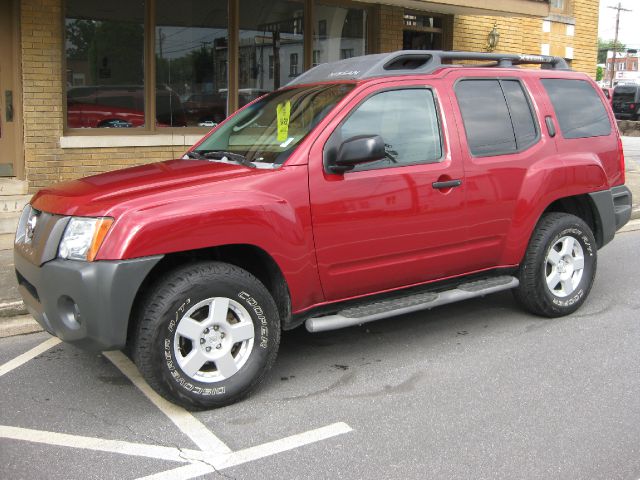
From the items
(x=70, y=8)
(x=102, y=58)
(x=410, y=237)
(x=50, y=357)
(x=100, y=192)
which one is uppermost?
(x=70, y=8)

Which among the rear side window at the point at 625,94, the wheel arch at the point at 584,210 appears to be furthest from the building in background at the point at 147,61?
the rear side window at the point at 625,94

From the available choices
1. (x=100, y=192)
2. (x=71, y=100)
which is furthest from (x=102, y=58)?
(x=100, y=192)

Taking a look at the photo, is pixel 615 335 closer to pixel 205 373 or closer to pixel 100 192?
pixel 205 373

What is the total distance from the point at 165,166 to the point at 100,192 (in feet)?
2.37

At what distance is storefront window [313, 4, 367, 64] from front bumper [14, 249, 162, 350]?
8024 mm

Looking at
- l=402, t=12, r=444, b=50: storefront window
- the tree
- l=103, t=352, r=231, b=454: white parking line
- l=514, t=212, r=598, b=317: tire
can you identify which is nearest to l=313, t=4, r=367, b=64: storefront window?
l=402, t=12, r=444, b=50: storefront window

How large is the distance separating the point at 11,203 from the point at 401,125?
5.56m

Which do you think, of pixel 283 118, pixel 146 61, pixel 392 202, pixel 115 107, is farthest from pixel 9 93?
pixel 392 202

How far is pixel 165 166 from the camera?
179 inches

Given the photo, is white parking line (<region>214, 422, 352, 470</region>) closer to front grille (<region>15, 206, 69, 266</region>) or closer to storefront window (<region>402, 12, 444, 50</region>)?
front grille (<region>15, 206, 69, 266</region>)

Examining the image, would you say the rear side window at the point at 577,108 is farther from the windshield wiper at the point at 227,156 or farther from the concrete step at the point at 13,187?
the concrete step at the point at 13,187

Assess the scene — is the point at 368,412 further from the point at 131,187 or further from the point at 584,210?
the point at 584,210

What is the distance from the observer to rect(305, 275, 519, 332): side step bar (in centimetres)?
425

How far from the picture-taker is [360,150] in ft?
13.3
